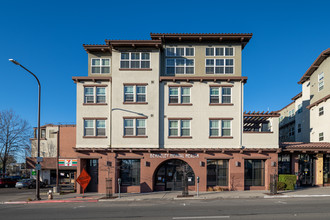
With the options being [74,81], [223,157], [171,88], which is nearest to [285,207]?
[223,157]

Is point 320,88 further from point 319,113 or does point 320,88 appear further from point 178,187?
point 178,187

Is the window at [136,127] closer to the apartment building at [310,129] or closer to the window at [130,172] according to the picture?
the window at [130,172]

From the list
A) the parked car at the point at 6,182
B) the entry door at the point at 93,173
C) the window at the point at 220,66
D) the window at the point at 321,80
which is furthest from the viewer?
the parked car at the point at 6,182

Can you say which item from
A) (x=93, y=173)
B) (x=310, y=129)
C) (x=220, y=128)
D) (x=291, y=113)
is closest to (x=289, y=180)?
(x=220, y=128)

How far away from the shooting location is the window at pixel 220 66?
85.3 ft

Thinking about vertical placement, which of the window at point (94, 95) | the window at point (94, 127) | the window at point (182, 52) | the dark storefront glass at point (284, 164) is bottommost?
the dark storefront glass at point (284, 164)

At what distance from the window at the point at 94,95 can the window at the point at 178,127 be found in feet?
21.8

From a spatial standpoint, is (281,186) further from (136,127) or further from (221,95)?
(136,127)

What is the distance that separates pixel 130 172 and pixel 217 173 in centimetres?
780

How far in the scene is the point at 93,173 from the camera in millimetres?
25828

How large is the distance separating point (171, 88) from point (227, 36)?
6.95m

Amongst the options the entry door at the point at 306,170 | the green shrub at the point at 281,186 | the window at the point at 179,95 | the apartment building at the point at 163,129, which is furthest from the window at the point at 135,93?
the entry door at the point at 306,170

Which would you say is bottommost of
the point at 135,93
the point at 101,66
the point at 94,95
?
the point at 94,95

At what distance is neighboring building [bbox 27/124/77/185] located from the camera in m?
39.5
